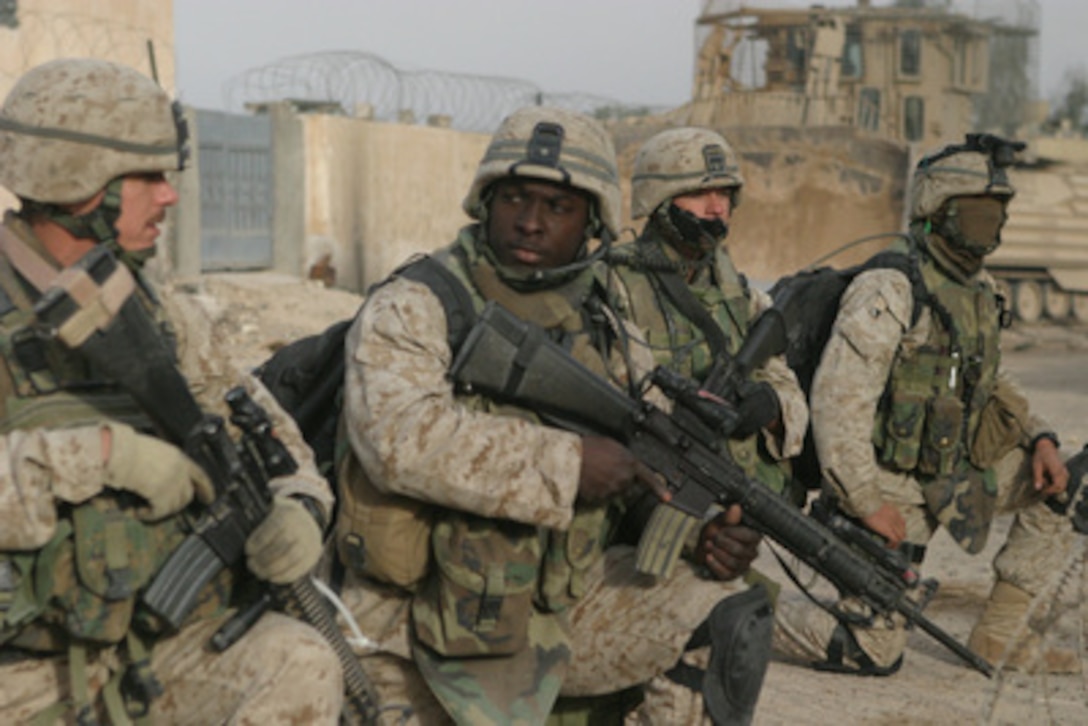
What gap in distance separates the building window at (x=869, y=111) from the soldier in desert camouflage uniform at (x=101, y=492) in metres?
29.1

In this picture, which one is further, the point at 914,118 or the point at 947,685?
the point at 914,118

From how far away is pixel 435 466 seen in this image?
3.07 metres

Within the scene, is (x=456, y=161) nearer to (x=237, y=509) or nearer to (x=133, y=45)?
(x=133, y=45)

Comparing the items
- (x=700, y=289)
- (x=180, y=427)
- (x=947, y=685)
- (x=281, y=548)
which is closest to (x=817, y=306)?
(x=700, y=289)

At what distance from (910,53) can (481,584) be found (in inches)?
1257

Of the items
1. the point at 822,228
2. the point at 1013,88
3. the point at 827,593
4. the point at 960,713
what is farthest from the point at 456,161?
the point at 1013,88

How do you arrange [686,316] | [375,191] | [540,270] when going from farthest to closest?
[375,191] → [686,316] → [540,270]

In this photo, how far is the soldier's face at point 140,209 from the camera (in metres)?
2.93

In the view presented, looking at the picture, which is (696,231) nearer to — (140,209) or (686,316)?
(686,316)

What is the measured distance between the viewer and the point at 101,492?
276 centimetres

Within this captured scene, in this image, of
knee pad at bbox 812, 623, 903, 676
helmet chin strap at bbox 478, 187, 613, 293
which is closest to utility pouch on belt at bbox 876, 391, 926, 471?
knee pad at bbox 812, 623, 903, 676

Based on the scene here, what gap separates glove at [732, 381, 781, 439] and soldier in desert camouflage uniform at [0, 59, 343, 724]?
1.46 m

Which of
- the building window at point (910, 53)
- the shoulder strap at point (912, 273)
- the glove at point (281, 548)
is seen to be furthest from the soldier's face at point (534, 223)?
the building window at point (910, 53)

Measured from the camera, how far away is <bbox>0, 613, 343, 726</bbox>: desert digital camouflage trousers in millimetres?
2816
